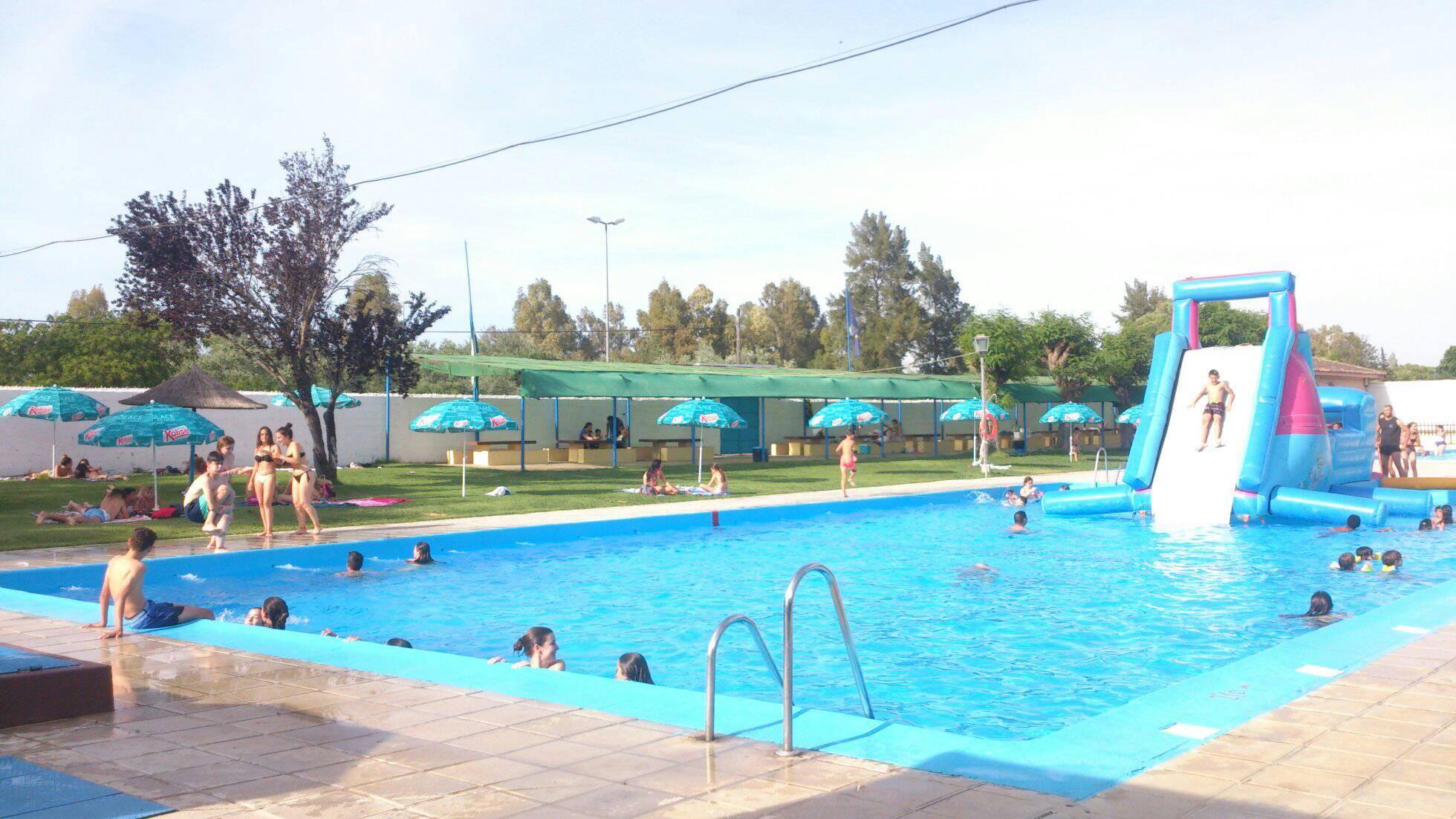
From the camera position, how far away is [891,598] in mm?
12070

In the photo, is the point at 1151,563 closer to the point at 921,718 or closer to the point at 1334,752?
the point at 921,718

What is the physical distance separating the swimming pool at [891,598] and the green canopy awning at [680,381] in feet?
35.9

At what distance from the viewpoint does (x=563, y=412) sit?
32.6 metres

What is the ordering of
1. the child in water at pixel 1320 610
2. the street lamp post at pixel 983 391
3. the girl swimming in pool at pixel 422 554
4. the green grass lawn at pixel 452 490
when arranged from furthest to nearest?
the street lamp post at pixel 983 391 → the green grass lawn at pixel 452 490 → the girl swimming in pool at pixel 422 554 → the child in water at pixel 1320 610

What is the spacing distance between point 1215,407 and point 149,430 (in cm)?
1696

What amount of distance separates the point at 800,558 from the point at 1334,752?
1029 centimetres

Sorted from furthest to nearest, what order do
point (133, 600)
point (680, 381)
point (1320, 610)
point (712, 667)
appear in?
point (680, 381) < point (1320, 610) < point (133, 600) < point (712, 667)

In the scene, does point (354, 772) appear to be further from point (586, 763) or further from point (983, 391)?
point (983, 391)

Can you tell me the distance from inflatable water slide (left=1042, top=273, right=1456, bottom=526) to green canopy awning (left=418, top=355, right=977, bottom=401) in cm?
1285

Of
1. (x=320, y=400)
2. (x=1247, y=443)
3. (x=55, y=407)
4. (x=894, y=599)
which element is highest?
(x=320, y=400)

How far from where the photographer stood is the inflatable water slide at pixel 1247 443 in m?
16.8

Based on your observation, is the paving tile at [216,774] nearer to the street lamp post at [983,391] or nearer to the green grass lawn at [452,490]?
the green grass lawn at [452,490]

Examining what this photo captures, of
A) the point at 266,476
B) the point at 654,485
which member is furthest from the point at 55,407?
the point at 654,485

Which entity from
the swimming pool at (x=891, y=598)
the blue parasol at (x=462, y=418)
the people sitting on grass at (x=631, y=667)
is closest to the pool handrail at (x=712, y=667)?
the swimming pool at (x=891, y=598)
